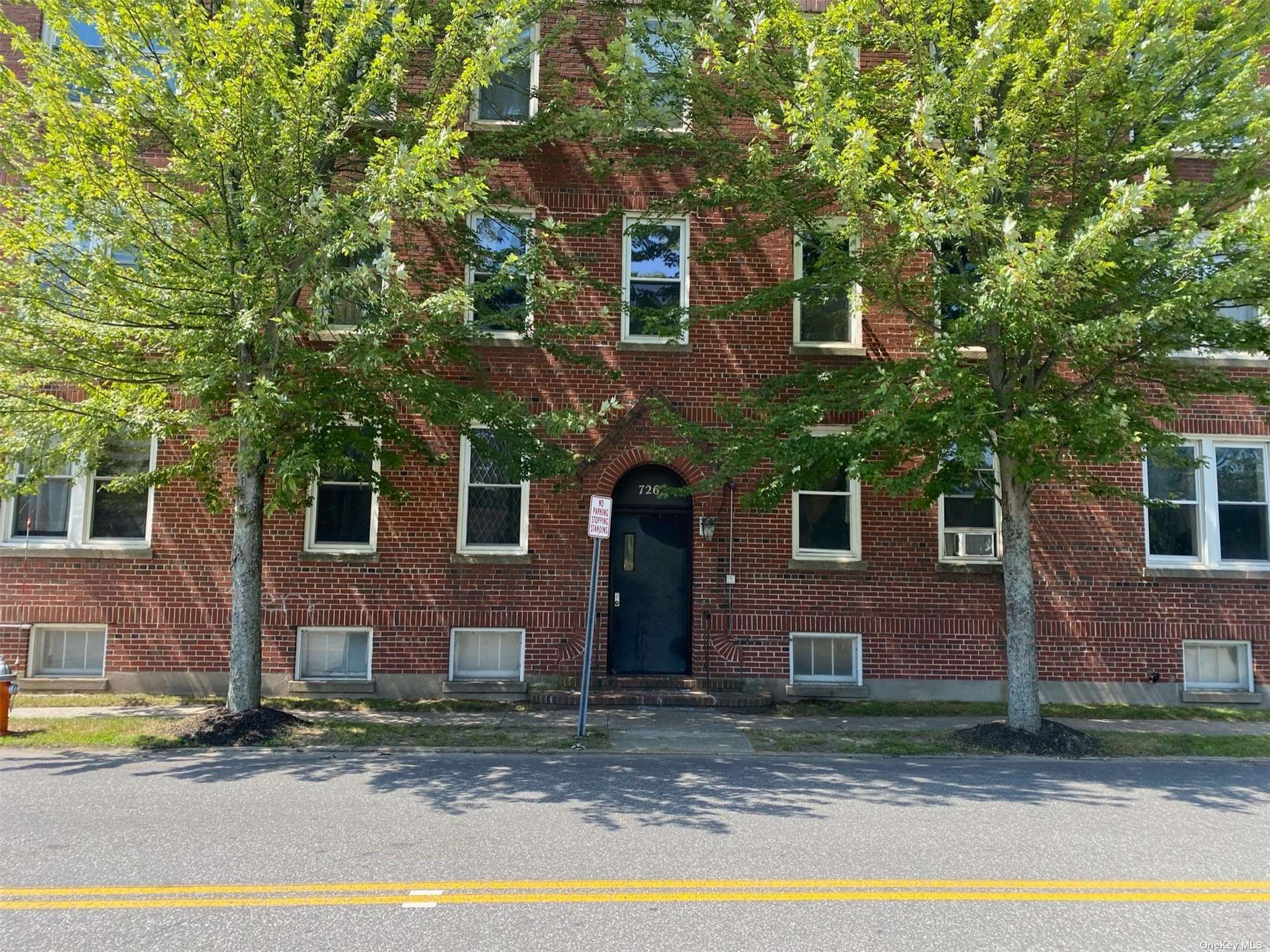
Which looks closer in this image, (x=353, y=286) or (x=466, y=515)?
(x=353, y=286)

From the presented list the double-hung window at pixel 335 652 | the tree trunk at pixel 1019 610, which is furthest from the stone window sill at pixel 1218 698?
the double-hung window at pixel 335 652

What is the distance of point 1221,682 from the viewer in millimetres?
12164

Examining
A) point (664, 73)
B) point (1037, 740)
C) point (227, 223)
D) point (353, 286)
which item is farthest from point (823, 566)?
point (227, 223)

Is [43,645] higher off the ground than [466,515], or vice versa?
[466,515]

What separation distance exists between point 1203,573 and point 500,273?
10.5m

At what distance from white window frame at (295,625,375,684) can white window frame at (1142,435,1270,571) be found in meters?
10.9

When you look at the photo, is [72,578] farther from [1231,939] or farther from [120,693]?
[1231,939]

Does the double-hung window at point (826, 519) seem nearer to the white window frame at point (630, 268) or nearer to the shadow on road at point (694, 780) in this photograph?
the white window frame at point (630, 268)

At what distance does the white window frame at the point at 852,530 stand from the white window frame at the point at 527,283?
4.32m

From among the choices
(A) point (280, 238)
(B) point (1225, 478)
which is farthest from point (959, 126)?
(B) point (1225, 478)

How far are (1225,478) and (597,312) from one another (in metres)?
9.40

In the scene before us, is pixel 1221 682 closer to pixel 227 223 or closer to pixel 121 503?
pixel 227 223

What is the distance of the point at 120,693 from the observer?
1144cm

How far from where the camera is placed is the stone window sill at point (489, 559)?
11734 mm
